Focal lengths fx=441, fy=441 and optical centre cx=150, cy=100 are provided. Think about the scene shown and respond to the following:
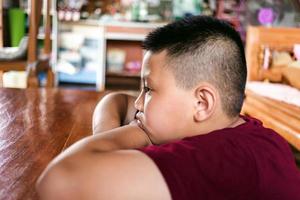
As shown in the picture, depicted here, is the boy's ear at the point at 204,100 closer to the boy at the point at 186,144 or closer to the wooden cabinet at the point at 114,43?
the boy at the point at 186,144

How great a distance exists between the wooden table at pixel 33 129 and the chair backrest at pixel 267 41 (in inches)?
72.7

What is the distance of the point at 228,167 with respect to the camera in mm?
547

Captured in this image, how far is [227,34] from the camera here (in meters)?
0.67

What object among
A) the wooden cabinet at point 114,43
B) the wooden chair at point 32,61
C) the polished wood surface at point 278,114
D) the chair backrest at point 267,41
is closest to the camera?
the polished wood surface at point 278,114

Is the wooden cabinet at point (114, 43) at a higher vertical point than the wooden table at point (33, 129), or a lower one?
lower

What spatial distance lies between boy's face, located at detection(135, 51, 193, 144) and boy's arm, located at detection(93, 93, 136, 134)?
23 centimetres

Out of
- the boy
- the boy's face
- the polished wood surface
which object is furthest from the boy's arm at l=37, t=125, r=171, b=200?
the polished wood surface

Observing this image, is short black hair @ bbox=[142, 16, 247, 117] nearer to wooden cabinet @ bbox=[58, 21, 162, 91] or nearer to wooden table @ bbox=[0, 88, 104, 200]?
wooden table @ bbox=[0, 88, 104, 200]

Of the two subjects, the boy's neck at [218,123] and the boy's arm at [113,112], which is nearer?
the boy's neck at [218,123]

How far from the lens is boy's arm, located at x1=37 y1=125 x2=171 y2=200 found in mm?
504

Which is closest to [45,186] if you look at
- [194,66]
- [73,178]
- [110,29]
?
[73,178]

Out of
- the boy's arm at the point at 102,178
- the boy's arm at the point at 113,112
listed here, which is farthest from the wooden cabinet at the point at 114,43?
the boy's arm at the point at 102,178

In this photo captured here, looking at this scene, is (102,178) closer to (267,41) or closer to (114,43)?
(267,41)

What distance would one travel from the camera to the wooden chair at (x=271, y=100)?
228 cm
